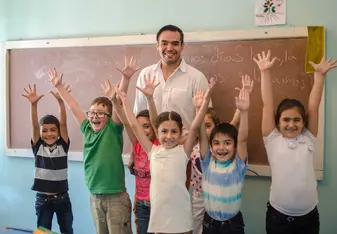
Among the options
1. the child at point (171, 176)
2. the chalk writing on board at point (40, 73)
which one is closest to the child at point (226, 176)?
the child at point (171, 176)

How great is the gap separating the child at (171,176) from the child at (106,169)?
0.30 metres

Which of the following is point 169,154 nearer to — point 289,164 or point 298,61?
point 289,164

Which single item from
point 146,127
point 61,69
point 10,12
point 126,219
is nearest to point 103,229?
point 126,219

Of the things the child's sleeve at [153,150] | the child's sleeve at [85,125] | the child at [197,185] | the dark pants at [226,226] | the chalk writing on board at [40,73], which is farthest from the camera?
the chalk writing on board at [40,73]

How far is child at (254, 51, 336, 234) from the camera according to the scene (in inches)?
71.1

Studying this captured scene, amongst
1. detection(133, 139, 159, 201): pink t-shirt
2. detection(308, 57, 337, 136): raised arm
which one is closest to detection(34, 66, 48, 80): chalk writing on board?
detection(133, 139, 159, 201): pink t-shirt

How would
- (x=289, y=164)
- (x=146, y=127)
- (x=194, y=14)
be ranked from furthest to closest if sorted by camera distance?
(x=194, y=14)
(x=146, y=127)
(x=289, y=164)

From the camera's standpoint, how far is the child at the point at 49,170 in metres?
2.35

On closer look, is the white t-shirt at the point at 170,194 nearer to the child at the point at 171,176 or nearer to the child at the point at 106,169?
the child at the point at 171,176

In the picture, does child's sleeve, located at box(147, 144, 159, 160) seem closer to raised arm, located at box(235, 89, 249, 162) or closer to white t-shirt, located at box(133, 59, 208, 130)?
white t-shirt, located at box(133, 59, 208, 130)

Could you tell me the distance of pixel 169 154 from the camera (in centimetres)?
187

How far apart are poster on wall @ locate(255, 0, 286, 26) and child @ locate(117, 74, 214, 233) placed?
2.61 ft

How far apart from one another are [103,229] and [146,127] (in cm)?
68

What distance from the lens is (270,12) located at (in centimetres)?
231
